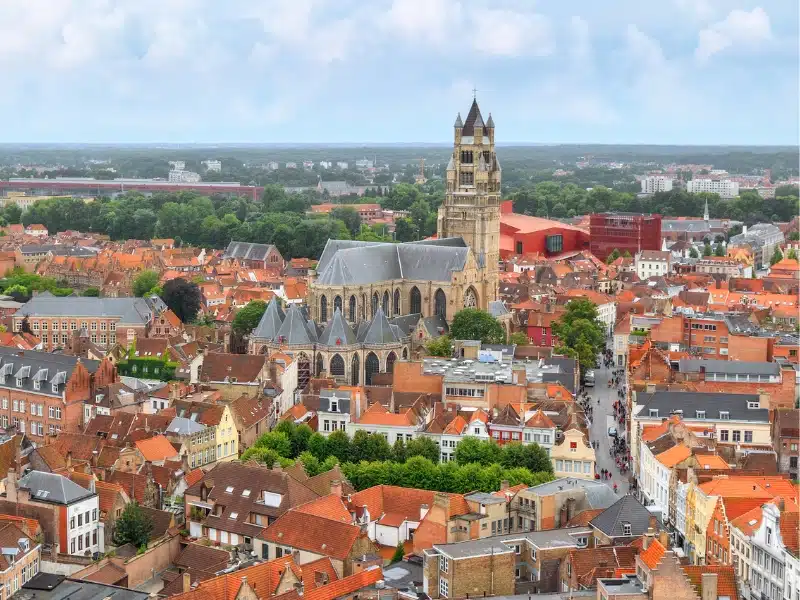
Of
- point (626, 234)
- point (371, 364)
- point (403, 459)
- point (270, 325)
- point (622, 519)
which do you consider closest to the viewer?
point (622, 519)

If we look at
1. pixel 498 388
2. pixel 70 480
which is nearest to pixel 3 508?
pixel 70 480

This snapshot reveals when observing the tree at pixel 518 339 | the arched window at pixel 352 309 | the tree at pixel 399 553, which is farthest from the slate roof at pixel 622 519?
the arched window at pixel 352 309

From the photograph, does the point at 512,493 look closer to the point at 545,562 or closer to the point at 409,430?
the point at 545,562

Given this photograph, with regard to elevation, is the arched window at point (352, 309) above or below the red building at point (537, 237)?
above

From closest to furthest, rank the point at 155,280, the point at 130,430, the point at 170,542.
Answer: the point at 170,542 < the point at 130,430 < the point at 155,280

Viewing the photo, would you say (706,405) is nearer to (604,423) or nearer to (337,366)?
(604,423)

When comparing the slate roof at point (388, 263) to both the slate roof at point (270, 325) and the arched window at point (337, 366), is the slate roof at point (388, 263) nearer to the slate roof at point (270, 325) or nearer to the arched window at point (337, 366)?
the slate roof at point (270, 325)

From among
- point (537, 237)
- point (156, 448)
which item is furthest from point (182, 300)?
point (537, 237)
